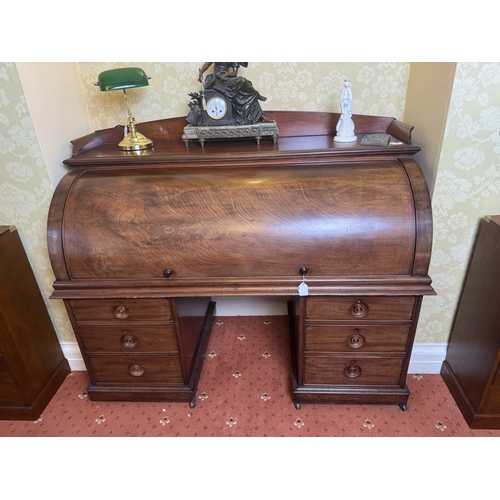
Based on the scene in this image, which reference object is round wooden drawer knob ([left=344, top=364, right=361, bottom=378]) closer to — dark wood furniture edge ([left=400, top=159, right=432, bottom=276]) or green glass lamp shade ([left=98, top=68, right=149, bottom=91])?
dark wood furniture edge ([left=400, top=159, right=432, bottom=276])

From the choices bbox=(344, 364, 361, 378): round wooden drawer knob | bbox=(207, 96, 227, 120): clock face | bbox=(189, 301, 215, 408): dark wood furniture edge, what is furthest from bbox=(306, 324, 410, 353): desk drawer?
bbox=(207, 96, 227, 120): clock face

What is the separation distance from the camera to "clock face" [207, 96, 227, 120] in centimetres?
156

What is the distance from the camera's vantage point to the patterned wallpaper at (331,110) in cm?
133

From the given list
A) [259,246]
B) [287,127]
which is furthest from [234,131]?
[259,246]

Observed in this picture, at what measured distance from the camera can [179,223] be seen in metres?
1.34

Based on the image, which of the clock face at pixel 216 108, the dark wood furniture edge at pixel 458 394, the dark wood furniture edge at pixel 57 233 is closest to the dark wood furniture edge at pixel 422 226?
the dark wood furniture edge at pixel 458 394

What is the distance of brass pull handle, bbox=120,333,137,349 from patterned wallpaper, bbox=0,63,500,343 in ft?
1.65

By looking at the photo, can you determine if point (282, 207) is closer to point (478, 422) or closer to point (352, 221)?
point (352, 221)

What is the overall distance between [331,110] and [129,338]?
1493 mm

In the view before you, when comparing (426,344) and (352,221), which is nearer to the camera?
(352,221)

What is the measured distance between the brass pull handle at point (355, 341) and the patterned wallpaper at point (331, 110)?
0.44 m

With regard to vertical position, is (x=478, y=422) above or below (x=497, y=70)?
below

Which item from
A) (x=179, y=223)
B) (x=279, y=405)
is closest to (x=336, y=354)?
(x=279, y=405)

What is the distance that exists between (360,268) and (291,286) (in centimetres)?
28
